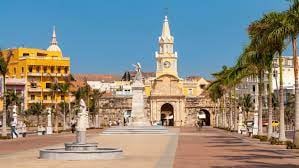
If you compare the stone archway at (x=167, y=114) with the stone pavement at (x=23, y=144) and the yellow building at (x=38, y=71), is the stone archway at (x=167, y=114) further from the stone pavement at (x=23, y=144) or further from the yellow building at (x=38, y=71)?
the stone pavement at (x=23, y=144)

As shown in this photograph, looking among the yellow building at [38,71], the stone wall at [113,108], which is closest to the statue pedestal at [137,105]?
the yellow building at [38,71]

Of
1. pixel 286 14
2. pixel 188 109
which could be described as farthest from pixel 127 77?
pixel 286 14

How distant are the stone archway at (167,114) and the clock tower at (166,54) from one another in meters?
7.28

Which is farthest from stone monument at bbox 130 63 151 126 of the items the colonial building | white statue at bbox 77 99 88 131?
the colonial building

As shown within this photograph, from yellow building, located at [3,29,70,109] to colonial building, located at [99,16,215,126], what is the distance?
14.6 metres

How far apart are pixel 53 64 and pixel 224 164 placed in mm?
103613

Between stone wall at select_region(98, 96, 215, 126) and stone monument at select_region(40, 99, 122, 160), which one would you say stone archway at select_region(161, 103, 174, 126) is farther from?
stone monument at select_region(40, 99, 122, 160)

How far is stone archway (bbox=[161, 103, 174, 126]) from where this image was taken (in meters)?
139

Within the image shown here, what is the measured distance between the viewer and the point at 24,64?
121 meters

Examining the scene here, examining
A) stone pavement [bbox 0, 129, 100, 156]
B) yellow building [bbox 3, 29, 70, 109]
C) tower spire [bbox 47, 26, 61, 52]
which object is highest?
tower spire [bbox 47, 26, 61, 52]

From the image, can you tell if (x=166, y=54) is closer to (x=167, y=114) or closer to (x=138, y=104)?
(x=167, y=114)

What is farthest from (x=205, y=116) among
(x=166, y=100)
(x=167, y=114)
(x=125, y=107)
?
(x=125, y=107)

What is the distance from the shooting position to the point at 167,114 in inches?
5802

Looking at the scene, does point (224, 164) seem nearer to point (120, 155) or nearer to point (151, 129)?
point (120, 155)
